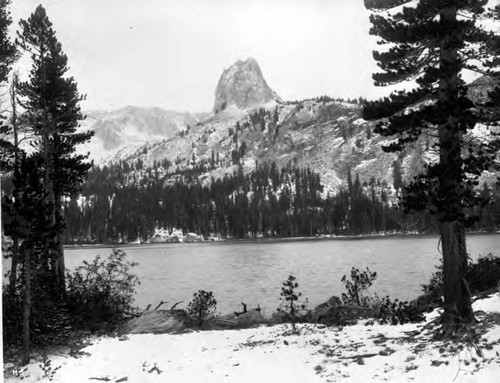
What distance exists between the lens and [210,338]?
59.6 ft

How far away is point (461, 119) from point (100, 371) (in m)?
13.3

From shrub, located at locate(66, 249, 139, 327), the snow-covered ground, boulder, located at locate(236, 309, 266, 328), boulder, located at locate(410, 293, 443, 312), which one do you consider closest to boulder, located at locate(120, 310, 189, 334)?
shrub, located at locate(66, 249, 139, 327)

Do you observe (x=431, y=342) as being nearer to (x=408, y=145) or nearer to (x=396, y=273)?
(x=408, y=145)

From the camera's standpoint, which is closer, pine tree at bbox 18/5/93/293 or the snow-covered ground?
the snow-covered ground

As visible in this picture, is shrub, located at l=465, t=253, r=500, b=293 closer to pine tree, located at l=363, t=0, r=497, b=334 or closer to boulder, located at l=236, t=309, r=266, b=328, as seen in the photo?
pine tree, located at l=363, t=0, r=497, b=334

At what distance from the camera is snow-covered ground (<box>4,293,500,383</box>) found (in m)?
10.3

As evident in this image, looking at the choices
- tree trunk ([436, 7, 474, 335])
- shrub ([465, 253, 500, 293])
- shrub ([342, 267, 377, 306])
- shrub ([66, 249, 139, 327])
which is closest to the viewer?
tree trunk ([436, 7, 474, 335])

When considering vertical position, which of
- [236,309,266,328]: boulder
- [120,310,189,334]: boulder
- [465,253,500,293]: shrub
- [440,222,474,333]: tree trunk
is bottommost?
[236,309,266,328]: boulder

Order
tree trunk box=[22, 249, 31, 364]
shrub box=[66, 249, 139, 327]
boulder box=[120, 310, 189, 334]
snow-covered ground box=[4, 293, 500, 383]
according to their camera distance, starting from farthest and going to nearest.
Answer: shrub box=[66, 249, 139, 327] < boulder box=[120, 310, 189, 334] < tree trunk box=[22, 249, 31, 364] < snow-covered ground box=[4, 293, 500, 383]

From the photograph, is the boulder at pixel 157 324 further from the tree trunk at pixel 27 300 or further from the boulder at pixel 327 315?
the tree trunk at pixel 27 300

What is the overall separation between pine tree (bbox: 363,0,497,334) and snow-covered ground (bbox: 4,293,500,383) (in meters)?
2.01

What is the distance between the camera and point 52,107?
2566 cm

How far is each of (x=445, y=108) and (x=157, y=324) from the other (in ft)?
50.6

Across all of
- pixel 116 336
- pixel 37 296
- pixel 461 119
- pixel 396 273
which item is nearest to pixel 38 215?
pixel 37 296
